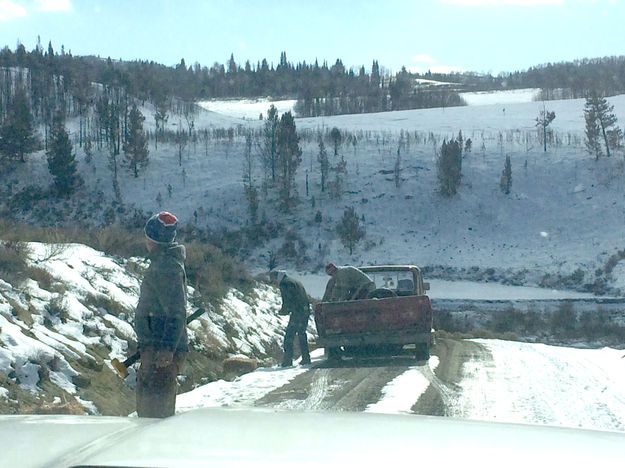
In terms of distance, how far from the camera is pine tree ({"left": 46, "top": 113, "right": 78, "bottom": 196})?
6606cm

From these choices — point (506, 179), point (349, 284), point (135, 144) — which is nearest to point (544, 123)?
point (506, 179)

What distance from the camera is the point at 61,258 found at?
1462cm

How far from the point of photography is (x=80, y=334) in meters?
11.9

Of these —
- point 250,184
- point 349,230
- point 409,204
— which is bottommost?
point 349,230

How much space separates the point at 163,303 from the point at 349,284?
A: 1009cm

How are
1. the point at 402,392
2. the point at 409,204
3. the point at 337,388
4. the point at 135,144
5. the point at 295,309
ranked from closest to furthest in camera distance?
1. the point at 402,392
2. the point at 337,388
3. the point at 295,309
4. the point at 409,204
5. the point at 135,144

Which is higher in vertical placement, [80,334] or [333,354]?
[80,334]

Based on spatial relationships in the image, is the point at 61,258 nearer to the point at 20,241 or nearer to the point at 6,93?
the point at 20,241

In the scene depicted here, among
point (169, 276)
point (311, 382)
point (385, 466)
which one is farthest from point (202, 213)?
point (385, 466)

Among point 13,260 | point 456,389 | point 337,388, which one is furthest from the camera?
point 13,260

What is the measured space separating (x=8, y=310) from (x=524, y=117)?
317 feet

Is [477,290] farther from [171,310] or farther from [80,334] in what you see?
[171,310]

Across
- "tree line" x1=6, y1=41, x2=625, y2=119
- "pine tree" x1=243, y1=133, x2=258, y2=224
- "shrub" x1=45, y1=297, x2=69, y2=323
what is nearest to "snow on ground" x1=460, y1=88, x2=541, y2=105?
"tree line" x1=6, y1=41, x2=625, y2=119

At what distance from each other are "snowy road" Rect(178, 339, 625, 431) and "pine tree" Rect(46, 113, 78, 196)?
55.7 meters
